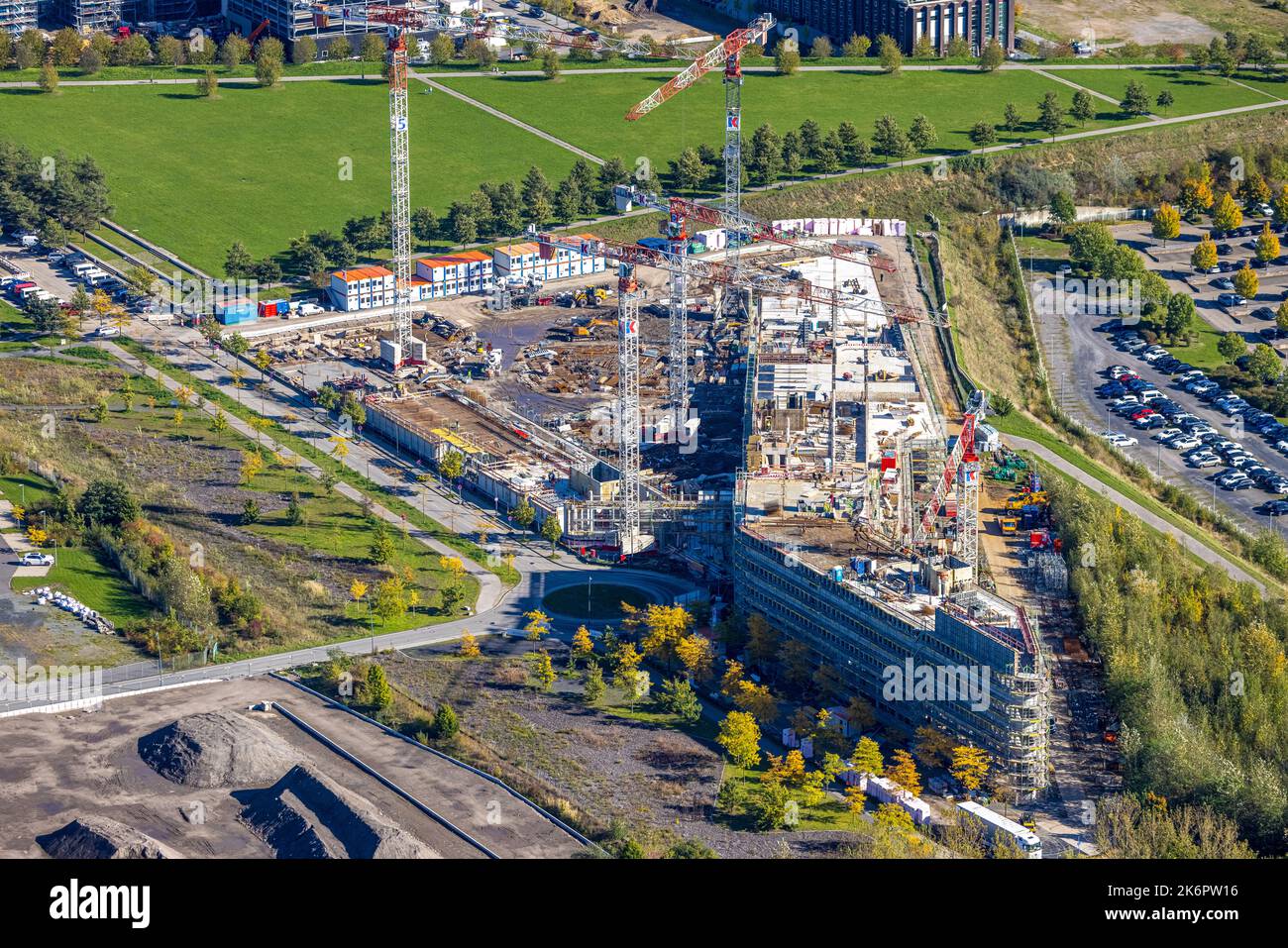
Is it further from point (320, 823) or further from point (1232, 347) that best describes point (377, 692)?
point (1232, 347)

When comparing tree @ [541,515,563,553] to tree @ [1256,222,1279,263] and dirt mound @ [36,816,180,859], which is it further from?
tree @ [1256,222,1279,263]

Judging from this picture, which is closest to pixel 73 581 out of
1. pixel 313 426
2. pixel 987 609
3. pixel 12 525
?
pixel 12 525

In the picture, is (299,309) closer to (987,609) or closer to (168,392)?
(168,392)

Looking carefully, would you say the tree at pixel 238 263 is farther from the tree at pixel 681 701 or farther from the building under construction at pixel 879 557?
the tree at pixel 681 701

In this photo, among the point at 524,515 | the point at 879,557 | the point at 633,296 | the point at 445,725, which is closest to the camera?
the point at 445,725

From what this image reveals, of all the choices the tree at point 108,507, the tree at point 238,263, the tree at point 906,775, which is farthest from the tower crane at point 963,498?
the tree at point 238,263

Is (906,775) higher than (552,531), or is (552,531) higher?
(552,531)

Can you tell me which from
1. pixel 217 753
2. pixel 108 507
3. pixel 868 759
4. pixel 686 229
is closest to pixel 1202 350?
pixel 686 229
